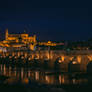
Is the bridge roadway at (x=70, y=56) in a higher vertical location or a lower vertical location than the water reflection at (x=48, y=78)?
higher

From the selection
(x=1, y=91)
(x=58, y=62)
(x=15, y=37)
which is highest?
(x=15, y=37)

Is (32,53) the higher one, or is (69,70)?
(32,53)

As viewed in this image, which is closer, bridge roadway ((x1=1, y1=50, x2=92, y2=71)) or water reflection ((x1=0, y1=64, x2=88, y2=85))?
water reflection ((x1=0, y1=64, x2=88, y2=85))

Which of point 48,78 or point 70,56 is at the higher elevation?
point 70,56

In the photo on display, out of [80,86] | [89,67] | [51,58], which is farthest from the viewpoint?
[51,58]

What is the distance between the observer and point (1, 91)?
24922 millimetres

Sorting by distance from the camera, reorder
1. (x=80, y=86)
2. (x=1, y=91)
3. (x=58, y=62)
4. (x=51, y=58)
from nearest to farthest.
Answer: (x=1, y=91), (x=80, y=86), (x=58, y=62), (x=51, y=58)

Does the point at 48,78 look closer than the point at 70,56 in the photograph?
Yes

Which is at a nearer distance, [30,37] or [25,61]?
[25,61]

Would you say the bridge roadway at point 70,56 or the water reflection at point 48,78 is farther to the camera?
the bridge roadway at point 70,56

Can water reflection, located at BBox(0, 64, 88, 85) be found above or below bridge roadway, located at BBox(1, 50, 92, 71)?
below

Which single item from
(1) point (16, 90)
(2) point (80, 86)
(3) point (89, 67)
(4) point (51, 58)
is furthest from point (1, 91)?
(4) point (51, 58)

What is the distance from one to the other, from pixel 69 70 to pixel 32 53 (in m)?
24.8

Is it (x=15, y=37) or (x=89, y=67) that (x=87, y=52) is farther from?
(x=15, y=37)
